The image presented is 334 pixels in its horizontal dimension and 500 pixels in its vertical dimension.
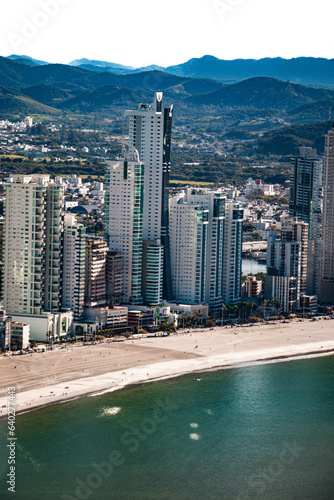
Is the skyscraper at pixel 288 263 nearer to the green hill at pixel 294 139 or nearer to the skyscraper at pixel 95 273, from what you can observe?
the skyscraper at pixel 95 273

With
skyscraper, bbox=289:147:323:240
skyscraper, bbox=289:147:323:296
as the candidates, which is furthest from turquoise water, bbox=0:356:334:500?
skyscraper, bbox=289:147:323:240

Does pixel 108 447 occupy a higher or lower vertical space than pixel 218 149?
lower

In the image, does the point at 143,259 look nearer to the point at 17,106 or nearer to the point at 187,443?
the point at 187,443

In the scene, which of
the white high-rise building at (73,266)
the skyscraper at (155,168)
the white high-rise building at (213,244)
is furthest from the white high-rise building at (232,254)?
the white high-rise building at (73,266)

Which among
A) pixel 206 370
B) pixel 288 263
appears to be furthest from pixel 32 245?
pixel 288 263

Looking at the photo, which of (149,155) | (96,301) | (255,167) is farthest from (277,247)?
(255,167)

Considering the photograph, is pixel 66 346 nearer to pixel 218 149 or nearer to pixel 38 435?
pixel 38 435
